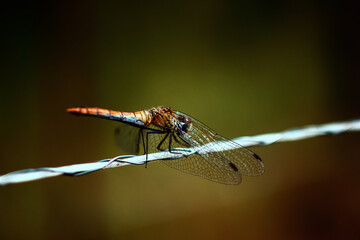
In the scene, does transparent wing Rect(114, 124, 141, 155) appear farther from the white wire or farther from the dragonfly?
the white wire

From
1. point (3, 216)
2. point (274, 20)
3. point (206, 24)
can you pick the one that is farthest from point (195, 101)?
point (3, 216)

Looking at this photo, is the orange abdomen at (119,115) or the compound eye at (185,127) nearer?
the orange abdomen at (119,115)

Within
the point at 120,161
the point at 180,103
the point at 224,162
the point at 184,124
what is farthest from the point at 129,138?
the point at 180,103

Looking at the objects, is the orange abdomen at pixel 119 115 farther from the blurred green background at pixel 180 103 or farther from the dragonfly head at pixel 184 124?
the blurred green background at pixel 180 103

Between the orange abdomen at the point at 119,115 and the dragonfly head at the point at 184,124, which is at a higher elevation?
the orange abdomen at the point at 119,115

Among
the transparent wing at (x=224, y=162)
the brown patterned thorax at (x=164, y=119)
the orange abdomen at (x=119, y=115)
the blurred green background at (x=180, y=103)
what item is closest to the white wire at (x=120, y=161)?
the transparent wing at (x=224, y=162)

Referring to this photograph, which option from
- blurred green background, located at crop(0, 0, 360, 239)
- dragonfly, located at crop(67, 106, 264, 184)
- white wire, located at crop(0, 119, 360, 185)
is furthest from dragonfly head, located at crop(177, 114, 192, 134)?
blurred green background, located at crop(0, 0, 360, 239)
